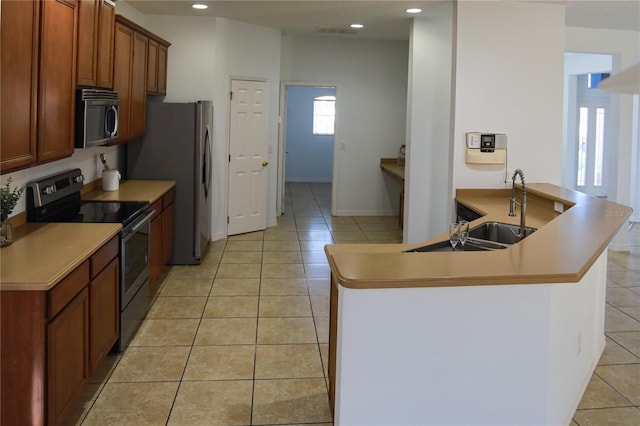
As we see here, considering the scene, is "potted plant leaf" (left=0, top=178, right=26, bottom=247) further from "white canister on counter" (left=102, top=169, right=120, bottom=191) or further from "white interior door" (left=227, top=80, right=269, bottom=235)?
"white interior door" (left=227, top=80, right=269, bottom=235)

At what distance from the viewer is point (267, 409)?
293 centimetres

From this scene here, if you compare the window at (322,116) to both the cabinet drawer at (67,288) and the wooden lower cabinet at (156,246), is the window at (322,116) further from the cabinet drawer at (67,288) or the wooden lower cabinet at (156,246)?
the cabinet drawer at (67,288)

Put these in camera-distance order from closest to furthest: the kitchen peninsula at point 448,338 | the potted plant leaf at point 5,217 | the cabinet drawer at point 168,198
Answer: the kitchen peninsula at point 448,338, the potted plant leaf at point 5,217, the cabinet drawer at point 168,198

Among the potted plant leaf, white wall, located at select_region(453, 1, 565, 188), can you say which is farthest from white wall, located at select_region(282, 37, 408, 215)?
the potted plant leaf

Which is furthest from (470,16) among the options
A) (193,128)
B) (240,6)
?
(193,128)

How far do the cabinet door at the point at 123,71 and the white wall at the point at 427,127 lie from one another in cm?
296

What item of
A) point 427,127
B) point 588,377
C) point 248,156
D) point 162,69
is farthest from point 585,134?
point 588,377

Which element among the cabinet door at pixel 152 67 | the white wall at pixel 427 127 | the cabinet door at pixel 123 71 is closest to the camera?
the cabinet door at pixel 123 71

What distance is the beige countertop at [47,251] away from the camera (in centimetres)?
229

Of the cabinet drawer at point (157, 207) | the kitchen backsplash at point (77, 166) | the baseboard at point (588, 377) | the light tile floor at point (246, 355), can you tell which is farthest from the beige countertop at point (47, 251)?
the baseboard at point (588, 377)

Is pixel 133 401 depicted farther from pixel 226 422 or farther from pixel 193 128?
pixel 193 128

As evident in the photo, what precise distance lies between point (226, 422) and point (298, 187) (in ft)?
31.3

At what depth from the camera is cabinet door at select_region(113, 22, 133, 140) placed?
4309 mm

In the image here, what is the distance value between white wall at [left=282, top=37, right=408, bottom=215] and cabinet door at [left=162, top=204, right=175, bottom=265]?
3.66m
